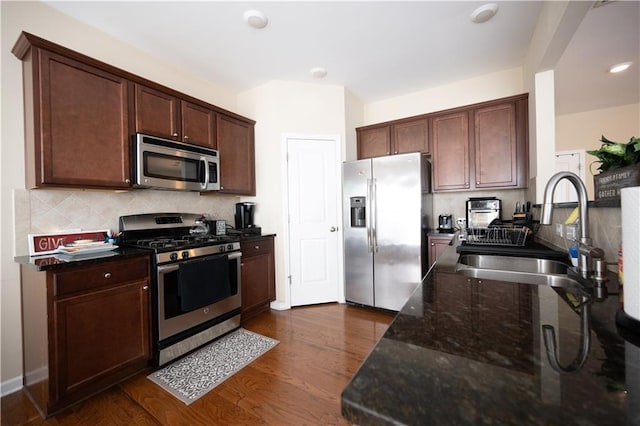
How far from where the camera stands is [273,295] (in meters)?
3.10

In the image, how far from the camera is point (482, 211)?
3027mm

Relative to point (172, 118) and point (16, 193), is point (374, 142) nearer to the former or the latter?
point (172, 118)

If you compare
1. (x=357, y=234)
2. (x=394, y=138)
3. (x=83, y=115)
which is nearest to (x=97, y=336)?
(x=83, y=115)

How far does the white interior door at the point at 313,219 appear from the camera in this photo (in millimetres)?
3170

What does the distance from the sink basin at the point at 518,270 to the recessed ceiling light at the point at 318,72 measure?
97.9 inches

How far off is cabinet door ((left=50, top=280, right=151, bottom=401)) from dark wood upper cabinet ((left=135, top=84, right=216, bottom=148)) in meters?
1.34

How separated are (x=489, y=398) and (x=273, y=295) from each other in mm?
2954

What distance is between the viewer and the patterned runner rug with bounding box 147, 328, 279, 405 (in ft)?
5.70

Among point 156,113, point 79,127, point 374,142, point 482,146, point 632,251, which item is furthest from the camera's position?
point 374,142

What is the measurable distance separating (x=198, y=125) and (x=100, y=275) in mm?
1641

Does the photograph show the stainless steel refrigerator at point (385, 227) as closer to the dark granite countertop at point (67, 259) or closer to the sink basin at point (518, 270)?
the sink basin at point (518, 270)

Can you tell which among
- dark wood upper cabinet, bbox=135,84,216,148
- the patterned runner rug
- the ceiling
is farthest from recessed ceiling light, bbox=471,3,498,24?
the patterned runner rug

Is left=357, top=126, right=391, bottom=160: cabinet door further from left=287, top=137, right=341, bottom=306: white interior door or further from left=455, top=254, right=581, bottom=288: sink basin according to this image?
left=455, top=254, right=581, bottom=288: sink basin

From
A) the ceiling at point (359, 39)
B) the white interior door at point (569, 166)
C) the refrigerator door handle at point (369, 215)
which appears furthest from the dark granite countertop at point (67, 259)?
the white interior door at point (569, 166)
